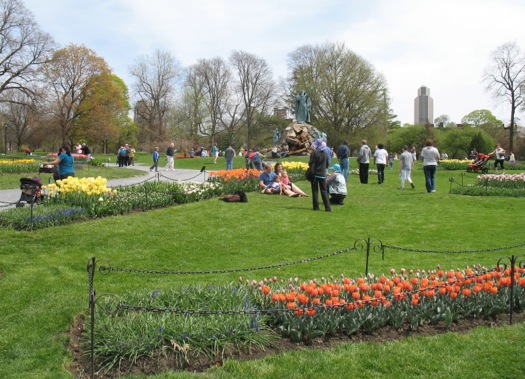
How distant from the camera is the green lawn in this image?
3.88 metres

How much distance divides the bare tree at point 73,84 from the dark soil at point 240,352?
41.1 m

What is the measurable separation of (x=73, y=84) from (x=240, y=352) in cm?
4325

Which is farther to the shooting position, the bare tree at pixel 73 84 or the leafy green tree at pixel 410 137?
the leafy green tree at pixel 410 137

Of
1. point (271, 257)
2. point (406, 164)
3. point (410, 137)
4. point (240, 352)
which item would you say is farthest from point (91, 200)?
point (410, 137)

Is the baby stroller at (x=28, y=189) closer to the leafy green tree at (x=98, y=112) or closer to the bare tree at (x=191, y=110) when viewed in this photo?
the leafy green tree at (x=98, y=112)

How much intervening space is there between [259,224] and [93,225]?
3.18m

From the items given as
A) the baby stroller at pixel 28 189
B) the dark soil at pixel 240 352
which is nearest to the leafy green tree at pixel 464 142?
the baby stroller at pixel 28 189

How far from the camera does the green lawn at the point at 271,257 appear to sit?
3.88 m

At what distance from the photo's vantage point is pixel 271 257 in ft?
24.4

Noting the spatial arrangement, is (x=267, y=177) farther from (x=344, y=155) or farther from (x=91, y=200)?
(x=91, y=200)

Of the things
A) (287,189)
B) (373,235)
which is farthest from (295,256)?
(287,189)

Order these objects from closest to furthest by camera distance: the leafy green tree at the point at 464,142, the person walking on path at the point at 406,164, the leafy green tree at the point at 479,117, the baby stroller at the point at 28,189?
the baby stroller at the point at 28,189 < the person walking on path at the point at 406,164 < the leafy green tree at the point at 464,142 < the leafy green tree at the point at 479,117

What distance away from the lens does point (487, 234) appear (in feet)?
30.1

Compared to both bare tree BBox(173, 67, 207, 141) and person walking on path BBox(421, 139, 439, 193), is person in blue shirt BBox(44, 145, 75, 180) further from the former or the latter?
bare tree BBox(173, 67, 207, 141)
